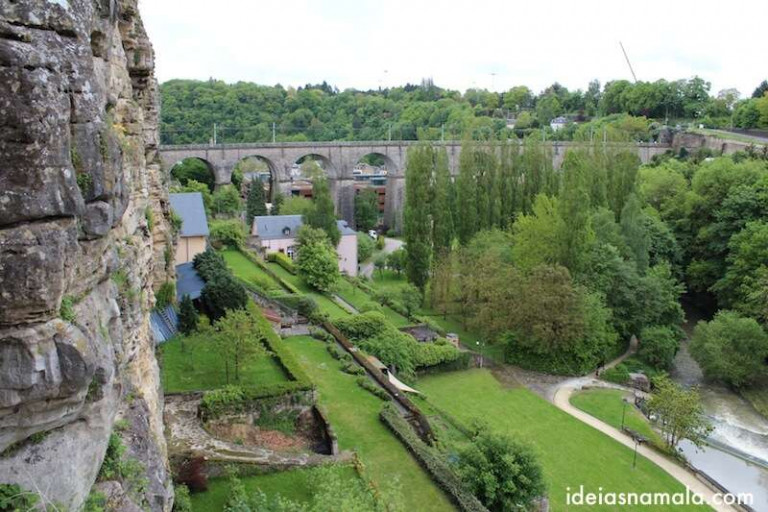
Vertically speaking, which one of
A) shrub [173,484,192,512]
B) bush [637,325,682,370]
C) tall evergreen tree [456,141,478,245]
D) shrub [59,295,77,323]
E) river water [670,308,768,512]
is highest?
shrub [59,295,77,323]

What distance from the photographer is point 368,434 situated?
17.5 metres

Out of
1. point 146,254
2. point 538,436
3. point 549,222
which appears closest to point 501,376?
point 538,436

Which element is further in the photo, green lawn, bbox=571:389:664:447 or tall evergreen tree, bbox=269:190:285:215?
tall evergreen tree, bbox=269:190:285:215

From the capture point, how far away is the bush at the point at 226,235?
40.7m

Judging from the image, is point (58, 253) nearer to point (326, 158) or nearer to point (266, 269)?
point (266, 269)

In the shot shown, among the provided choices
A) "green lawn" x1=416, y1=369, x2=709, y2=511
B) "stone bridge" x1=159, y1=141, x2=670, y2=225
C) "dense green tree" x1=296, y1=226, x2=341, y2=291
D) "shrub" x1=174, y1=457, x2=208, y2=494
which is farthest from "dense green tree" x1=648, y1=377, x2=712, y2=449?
"stone bridge" x1=159, y1=141, x2=670, y2=225

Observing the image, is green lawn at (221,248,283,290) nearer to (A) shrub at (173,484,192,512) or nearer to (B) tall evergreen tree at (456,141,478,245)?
(B) tall evergreen tree at (456,141,478,245)

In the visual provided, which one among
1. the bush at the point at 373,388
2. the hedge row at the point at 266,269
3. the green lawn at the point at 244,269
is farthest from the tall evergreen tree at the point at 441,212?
the bush at the point at 373,388

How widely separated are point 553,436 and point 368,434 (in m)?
8.17

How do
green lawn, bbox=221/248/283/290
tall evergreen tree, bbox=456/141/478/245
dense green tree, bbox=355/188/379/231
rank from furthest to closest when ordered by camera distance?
dense green tree, bbox=355/188/379/231, tall evergreen tree, bbox=456/141/478/245, green lawn, bbox=221/248/283/290

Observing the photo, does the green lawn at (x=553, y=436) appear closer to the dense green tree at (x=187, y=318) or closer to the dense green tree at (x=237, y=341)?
the dense green tree at (x=237, y=341)

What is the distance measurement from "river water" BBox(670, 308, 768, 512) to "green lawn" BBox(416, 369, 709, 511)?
7.59ft

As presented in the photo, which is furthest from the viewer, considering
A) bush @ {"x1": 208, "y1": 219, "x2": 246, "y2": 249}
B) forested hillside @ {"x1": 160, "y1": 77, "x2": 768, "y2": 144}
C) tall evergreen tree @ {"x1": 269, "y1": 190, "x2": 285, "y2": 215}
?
forested hillside @ {"x1": 160, "y1": 77, "x2": 768, "y2": 144}

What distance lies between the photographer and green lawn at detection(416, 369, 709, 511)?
19438 millimetres
